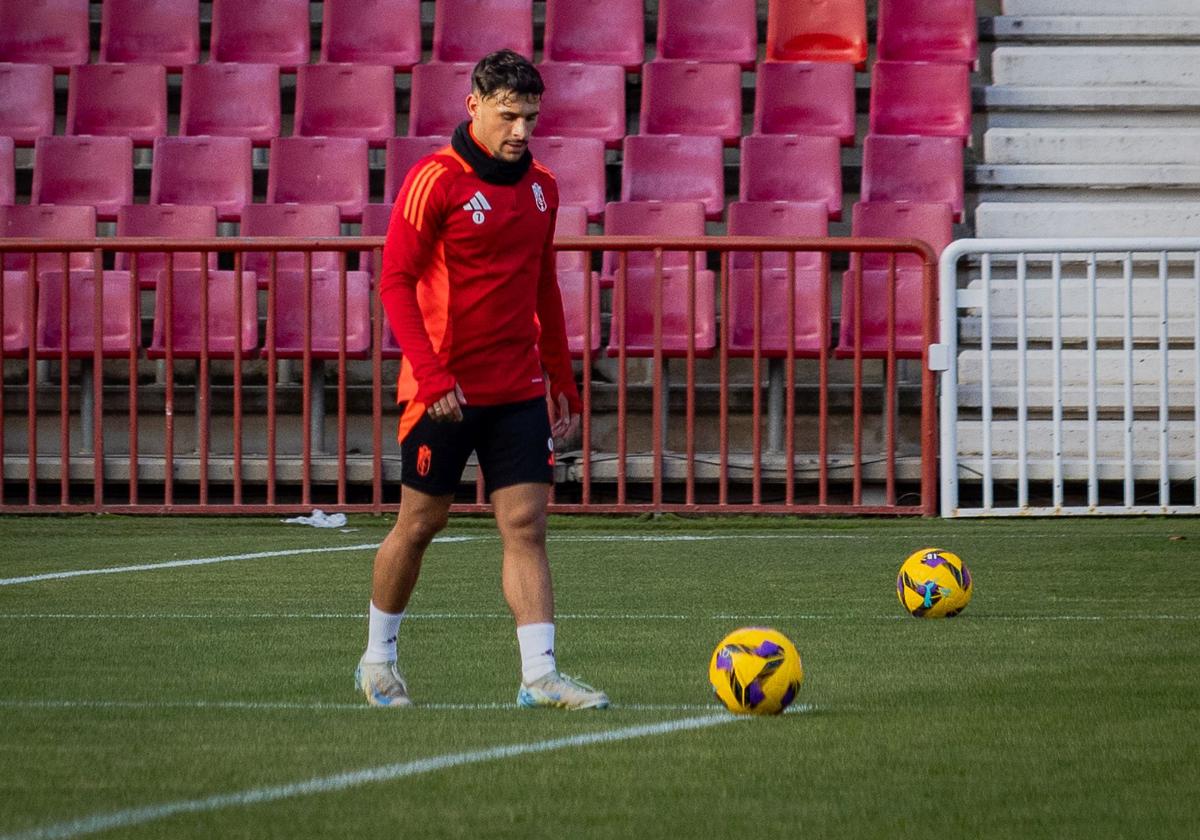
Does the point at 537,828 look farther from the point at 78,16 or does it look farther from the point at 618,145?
the point at 78,16

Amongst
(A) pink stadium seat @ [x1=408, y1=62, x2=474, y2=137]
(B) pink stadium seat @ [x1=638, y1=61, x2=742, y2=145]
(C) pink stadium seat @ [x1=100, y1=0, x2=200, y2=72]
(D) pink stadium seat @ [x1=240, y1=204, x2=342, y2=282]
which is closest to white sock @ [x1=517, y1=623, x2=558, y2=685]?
(D) pink stadium seat @ [x1=240, y1=204, x2=342, y2=282]

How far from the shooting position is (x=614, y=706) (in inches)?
183

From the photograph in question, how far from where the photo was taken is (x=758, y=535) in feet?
32.3

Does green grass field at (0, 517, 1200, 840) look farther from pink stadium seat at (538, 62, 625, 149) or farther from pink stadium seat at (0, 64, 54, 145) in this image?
pink stadium seat at (0, 64, 54, 145)

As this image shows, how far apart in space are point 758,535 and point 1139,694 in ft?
16.7

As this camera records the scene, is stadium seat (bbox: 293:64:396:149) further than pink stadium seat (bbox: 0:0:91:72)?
No

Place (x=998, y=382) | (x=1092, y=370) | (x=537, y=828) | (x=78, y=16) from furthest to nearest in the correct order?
(x=78, y=16)
(x=998, y=382)
(x=1092, y=370)
(x=537, y=828)

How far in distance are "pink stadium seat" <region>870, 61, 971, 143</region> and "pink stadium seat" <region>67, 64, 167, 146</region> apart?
15.7 ft

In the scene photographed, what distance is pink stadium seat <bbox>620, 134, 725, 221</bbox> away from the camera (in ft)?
41.5

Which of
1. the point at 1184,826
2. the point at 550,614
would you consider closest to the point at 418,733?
the point at 550,614

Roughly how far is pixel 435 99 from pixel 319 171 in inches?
39.7

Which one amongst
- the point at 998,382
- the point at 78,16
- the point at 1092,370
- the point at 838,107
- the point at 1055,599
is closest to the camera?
the point at 1055,599

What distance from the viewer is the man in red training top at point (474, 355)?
4.77 m

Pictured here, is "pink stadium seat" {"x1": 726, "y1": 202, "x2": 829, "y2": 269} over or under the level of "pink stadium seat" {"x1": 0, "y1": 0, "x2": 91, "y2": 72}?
under
